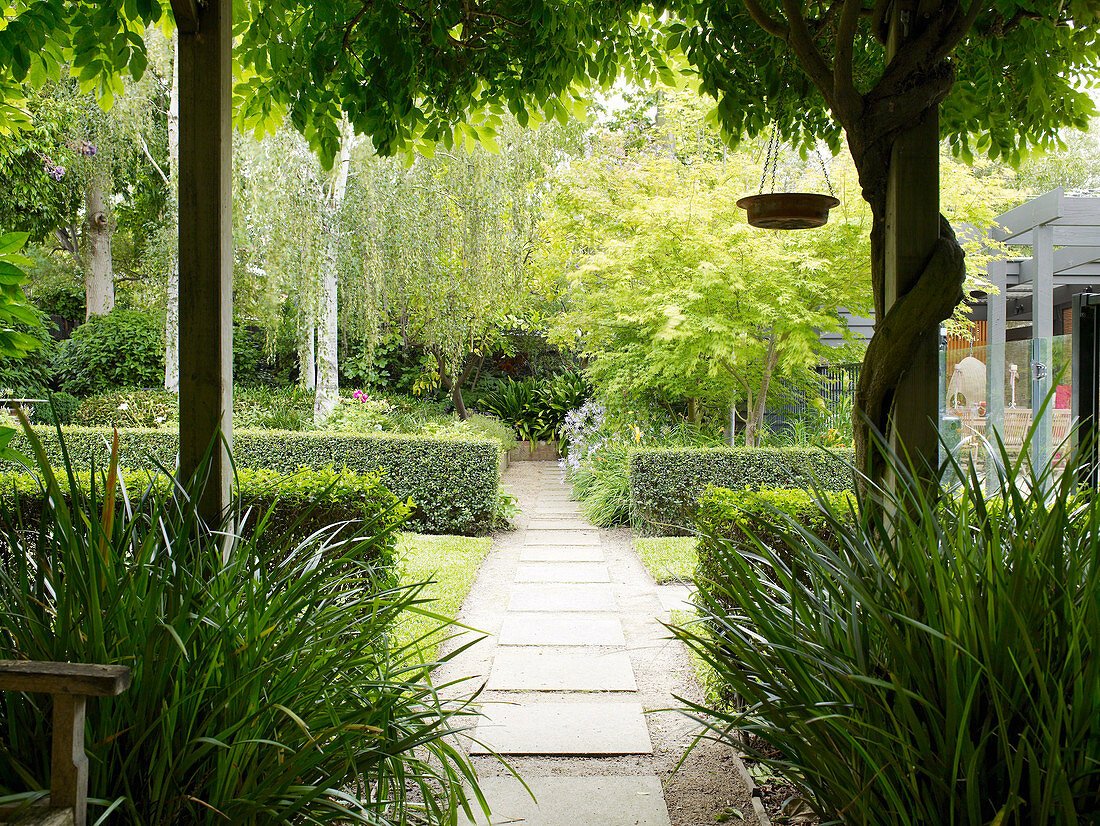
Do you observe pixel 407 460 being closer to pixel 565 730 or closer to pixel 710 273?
pixel 710 273

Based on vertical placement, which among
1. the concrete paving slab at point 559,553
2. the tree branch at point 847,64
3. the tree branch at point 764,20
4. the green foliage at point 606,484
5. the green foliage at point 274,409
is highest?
the tree branch at point 764,20

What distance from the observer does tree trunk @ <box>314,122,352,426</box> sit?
8.71 metres

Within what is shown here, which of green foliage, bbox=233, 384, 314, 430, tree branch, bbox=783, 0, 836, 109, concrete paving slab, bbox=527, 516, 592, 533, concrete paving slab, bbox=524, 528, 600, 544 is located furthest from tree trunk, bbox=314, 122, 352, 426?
tree branch, bbox=783, 0, 836, 109

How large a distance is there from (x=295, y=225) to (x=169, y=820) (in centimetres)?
784

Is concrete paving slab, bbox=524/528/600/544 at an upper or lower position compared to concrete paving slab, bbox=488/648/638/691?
upper

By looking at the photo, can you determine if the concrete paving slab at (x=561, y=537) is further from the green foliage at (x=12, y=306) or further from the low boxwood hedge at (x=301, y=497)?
the green foliage at (x=12, y=306)

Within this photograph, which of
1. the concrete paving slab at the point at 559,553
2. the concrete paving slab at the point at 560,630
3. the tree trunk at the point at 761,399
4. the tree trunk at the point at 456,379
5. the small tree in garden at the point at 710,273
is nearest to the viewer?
the concrete paving slab at the point at 560,630

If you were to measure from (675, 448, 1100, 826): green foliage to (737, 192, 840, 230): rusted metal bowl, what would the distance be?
6.48 ft

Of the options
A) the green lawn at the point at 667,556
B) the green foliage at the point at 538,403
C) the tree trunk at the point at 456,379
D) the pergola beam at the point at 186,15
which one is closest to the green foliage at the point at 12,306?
the pergola beam at the point at 186,15

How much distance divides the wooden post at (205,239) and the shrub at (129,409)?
7934 millimetres

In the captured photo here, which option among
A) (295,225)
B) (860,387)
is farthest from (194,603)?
(295,225)

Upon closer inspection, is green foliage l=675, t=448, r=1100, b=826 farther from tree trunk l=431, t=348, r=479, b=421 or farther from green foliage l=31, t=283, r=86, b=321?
green foliage l=31, t=283, r=86, b=321

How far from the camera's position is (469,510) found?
673 centimetres

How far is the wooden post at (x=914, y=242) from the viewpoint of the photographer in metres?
2.01
